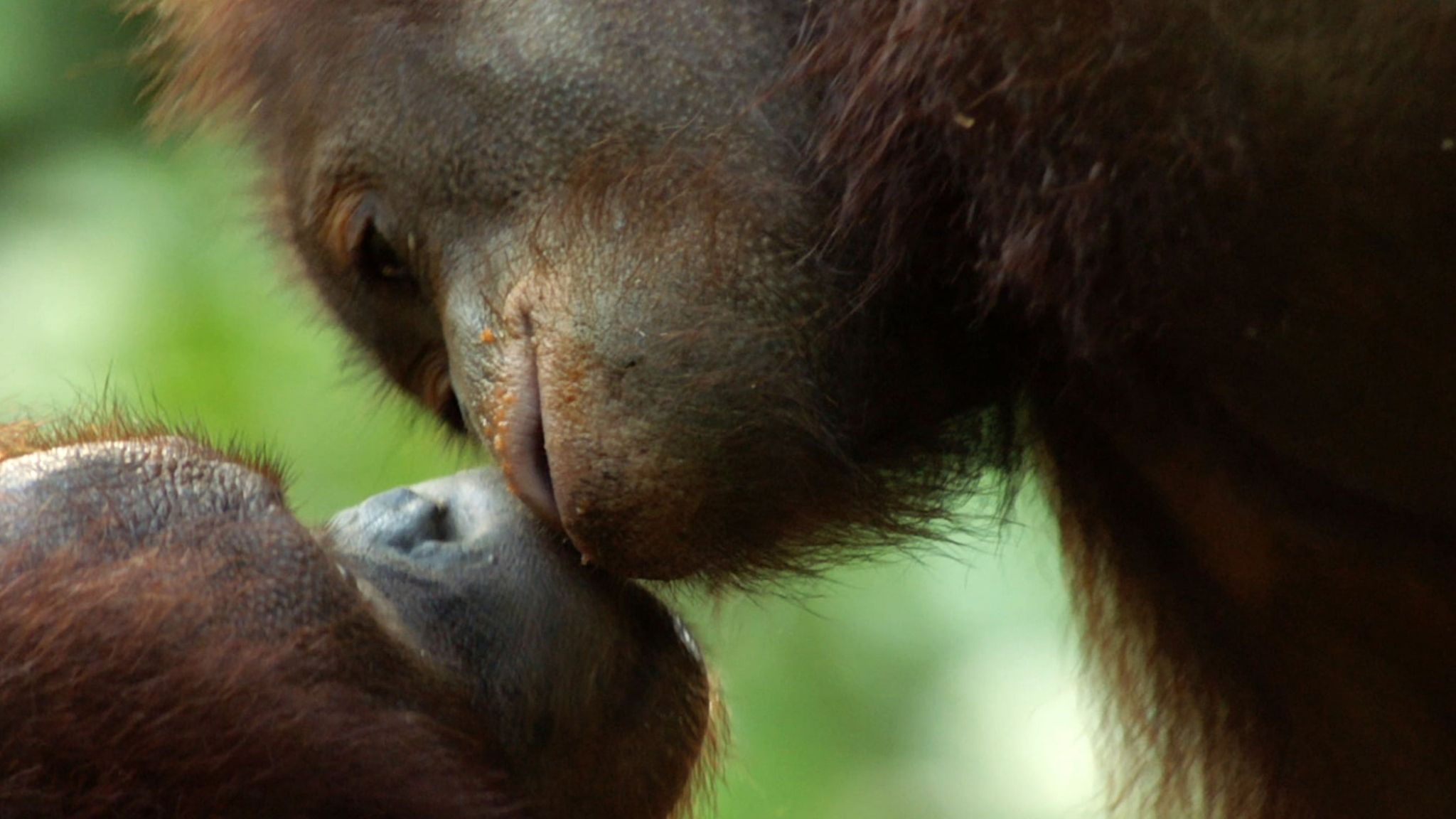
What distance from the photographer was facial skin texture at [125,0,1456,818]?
1.83m

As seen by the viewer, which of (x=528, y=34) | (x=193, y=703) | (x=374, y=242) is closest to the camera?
(x=193, y=703)

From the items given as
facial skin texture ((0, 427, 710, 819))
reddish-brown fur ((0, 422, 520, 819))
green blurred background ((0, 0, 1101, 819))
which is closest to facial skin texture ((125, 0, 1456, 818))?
facial skin texture ((0, 427, 710, 819))

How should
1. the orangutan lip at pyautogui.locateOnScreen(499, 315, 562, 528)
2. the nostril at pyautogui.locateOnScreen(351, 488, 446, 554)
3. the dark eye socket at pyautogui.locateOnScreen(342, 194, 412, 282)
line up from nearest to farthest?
1. the nostril at pyautogui.locateOnScreen(351, 488, 446, 554)
2. the orangutan lip at pyautogui.locateOnScreen(499, 315, 562, 528)
3. the dark eye socket at pyautogui.locateOnScreen(342, 194, 412, 282)

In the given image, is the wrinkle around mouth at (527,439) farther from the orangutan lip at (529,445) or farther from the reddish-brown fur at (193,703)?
the reddish-brown fur at (193,703)

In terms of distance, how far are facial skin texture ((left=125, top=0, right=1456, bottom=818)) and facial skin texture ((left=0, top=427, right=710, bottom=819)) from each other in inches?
5.2

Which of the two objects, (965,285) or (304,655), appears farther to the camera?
(965,285)

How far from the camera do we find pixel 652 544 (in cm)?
225

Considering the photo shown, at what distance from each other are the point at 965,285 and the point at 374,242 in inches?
32.4

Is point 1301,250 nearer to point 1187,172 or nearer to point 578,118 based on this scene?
point 1187,172

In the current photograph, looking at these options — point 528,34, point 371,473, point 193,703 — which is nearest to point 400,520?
point 193,703

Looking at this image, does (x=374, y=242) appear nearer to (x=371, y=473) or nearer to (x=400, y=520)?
(x=400, y=520)

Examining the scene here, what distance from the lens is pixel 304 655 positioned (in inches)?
74.7

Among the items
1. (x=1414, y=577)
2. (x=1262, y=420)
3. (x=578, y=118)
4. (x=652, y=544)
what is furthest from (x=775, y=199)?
(x=1414, y=577)

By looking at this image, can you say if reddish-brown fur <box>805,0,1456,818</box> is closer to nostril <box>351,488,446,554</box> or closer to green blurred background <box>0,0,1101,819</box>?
nostril <box>351,488,446,554</box>
